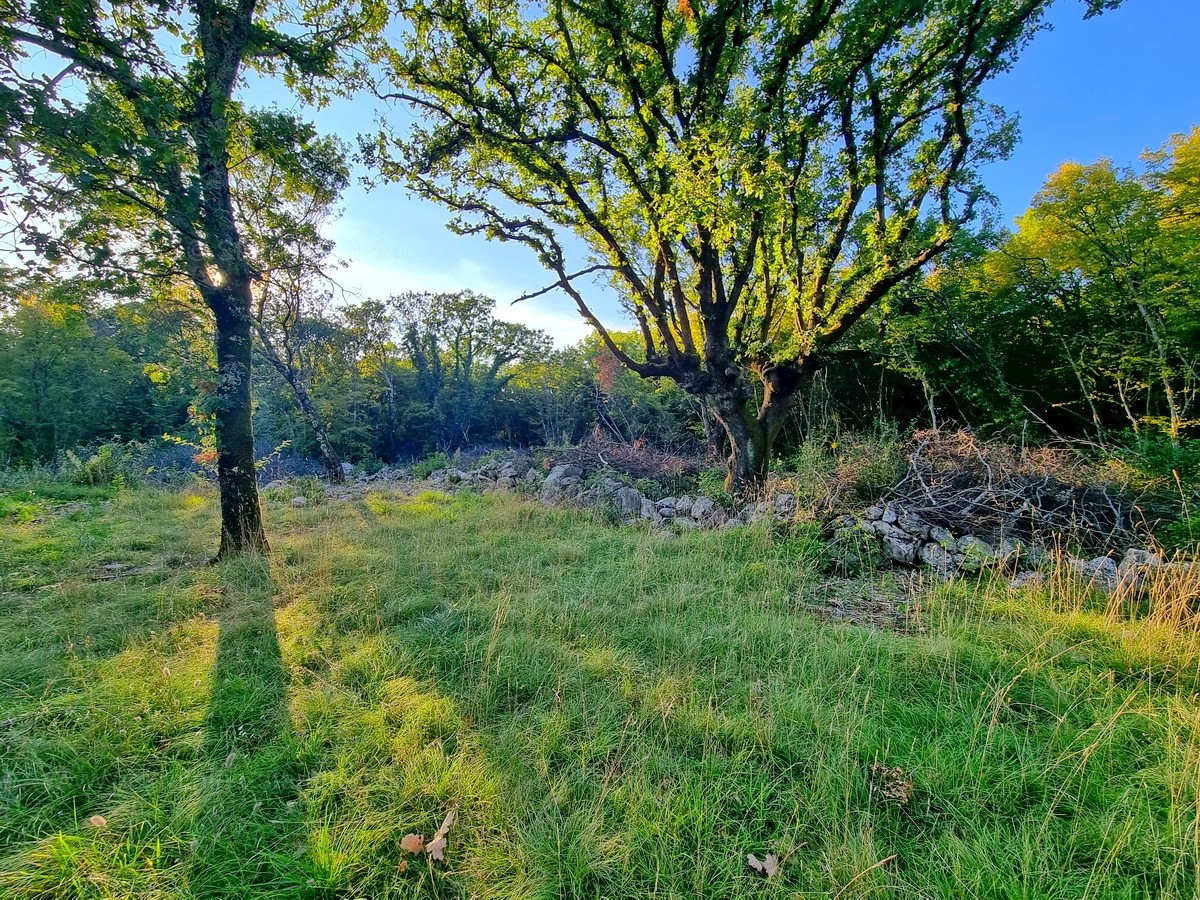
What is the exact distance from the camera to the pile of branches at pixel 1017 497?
4.14 meters

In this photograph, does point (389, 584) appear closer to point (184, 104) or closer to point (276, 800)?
point (276, 800)

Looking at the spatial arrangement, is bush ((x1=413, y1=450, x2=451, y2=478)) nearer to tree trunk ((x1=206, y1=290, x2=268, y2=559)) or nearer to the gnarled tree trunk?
tree trunk ((x1=206, y1=290, x2=268, y2=559))

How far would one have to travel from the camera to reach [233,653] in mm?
2723

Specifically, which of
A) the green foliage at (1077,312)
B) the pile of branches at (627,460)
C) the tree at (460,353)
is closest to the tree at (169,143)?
the pile of branches at (627,460)

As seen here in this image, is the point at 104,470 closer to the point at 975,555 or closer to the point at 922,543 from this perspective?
the point at 922,543

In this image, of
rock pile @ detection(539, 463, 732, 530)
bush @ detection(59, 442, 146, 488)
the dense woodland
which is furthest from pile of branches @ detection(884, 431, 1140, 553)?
bush @ detection(59, 442, 146, 488)

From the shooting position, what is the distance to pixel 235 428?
15.2 ft

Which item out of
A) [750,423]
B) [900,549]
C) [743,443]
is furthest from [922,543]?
[750,423]

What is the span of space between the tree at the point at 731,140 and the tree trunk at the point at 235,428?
10.3 feet

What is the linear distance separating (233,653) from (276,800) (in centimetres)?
148

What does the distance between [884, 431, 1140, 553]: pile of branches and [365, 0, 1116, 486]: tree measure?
2234mm

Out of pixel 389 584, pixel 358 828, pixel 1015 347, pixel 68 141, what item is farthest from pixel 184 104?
pixel 1015 347

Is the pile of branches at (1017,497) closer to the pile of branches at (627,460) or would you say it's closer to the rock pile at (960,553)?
the rock pile at (960,553)

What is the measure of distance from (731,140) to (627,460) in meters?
5.76
